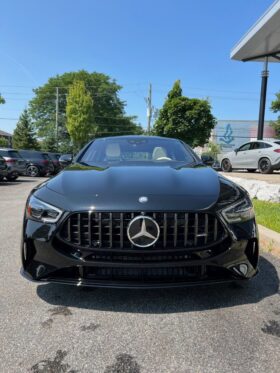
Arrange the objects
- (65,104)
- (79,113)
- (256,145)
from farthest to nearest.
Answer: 1. (65,104)
2. (79,113)
3. (256,145)

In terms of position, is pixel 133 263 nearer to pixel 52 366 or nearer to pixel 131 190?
pixel 131 190

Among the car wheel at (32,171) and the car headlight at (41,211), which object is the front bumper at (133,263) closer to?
the car headlight at (41,211)

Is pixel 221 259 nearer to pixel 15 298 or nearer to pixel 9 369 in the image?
pixel 9 369

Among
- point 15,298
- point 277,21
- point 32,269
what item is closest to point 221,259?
point 32,269

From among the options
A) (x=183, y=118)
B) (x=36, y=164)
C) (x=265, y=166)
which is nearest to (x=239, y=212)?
(x=265, y=166)

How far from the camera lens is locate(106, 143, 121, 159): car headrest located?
4.36 metres

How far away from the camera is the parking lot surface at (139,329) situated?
7.04 feet

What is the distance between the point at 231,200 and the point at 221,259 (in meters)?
0.46

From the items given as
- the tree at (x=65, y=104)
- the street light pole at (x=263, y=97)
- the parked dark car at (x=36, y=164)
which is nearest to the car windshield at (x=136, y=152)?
the street light pole at (x=263, y=97)

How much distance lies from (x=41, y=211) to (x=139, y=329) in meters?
1.10

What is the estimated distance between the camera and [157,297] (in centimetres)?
303

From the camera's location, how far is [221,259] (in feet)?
8.77

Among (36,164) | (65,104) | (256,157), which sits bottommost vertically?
(36,164)

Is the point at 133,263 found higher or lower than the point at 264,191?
higher
